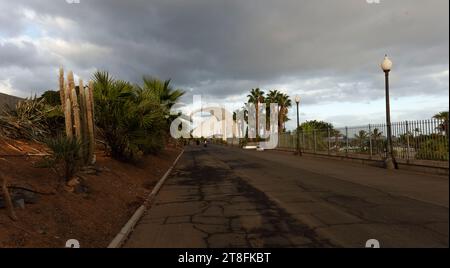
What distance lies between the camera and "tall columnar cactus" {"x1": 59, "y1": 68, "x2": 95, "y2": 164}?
12.4 meters

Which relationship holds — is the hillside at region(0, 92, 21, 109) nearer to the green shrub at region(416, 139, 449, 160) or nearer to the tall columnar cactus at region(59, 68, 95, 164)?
the tall columnar cactus at region(59, 68, 95, 164)

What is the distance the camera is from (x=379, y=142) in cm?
1991

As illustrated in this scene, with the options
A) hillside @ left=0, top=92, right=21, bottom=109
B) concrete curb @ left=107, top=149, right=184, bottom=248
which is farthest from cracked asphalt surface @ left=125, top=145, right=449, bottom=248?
hillside @ left=0, top=92, right=21, bottom=109

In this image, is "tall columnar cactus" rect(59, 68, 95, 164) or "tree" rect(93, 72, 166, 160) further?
"tree" rect(93, 72, 166, 160)

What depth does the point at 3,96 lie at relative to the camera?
15.5m

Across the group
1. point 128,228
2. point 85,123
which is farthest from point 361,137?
point 128,228

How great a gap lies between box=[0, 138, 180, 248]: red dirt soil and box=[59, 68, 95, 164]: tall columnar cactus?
1.00 meters

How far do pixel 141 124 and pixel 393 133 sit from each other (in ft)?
37.0

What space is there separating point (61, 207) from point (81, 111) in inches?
257

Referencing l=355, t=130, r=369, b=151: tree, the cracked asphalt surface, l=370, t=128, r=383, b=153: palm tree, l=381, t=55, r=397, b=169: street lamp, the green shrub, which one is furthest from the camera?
l=355, t=130, r=369, b=151: tree

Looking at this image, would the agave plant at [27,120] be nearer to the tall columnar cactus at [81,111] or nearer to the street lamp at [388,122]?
the tall columnar cactus at [81,111]

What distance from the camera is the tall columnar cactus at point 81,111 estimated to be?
1237 cm

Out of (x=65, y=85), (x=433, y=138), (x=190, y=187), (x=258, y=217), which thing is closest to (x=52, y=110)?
(x=65, y=85)

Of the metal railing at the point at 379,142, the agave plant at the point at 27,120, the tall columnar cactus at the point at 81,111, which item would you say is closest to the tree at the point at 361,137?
the metal railing at the point at 379,142
